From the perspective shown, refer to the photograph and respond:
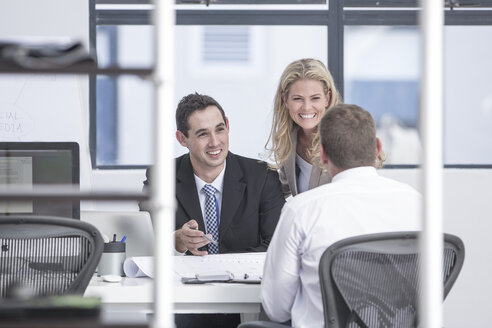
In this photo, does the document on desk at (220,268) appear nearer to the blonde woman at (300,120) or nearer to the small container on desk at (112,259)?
the small container on desk at (112,259)

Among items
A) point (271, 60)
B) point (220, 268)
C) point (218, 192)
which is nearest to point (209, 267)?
point (220, 268)

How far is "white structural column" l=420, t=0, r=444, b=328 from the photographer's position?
3.74 feet

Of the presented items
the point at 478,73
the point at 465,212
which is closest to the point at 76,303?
the point at 465,212

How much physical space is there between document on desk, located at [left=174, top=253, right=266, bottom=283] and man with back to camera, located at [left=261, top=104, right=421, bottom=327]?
11.1 inches

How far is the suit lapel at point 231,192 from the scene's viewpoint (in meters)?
3.05

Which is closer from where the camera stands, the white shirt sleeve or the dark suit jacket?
the white shirt sleeve

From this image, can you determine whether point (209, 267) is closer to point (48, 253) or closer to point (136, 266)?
point (136, 266)

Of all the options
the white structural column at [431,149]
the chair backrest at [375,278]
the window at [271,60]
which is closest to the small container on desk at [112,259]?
the chair backrest at [375,278]

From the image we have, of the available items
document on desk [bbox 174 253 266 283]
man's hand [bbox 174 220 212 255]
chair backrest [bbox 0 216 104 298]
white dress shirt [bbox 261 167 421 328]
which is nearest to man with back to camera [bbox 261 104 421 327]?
white dress shirt [bbox 261 167 421 328]

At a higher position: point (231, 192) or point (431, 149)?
point (431, 149)

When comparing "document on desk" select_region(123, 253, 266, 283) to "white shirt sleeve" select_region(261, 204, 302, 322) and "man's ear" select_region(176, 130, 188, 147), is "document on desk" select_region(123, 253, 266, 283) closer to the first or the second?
"white shirt sleeve" select_region(261, 204, 302, 322)

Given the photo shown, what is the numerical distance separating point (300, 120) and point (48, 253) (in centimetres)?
137

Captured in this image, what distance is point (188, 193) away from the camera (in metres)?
3.12

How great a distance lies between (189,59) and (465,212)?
2.26 meters
